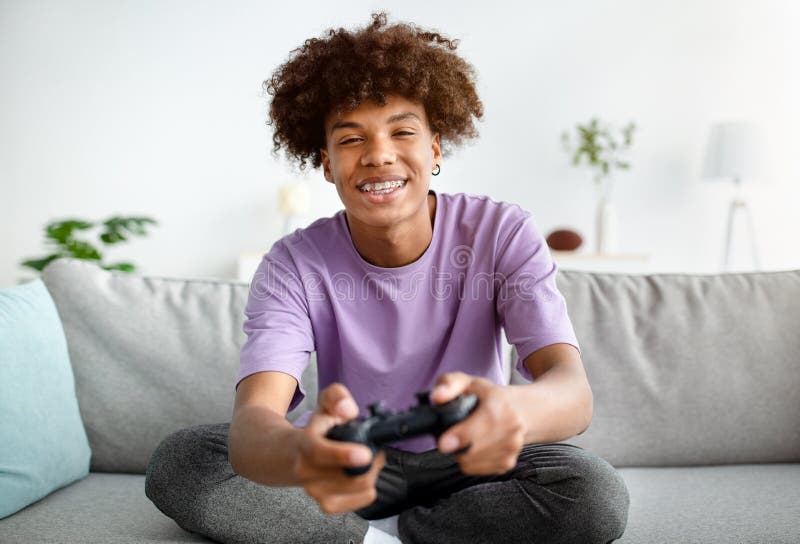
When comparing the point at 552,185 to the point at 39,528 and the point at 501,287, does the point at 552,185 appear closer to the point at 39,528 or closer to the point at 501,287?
the point at 501,287

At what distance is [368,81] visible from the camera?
4.46ft

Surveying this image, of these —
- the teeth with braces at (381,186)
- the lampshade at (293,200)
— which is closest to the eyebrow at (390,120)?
the teeth with braces at (381,186)

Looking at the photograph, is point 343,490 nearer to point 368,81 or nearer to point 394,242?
point 394,242

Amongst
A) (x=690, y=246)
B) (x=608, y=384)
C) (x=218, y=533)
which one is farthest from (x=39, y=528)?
(x=690, y=246)

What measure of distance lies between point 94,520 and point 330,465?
709 millimetres

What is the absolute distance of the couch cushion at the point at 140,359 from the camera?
1.60m

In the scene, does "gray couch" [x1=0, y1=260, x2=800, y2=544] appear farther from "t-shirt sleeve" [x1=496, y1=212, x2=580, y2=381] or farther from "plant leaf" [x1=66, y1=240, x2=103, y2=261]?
"plant leaf" [x1=66, y1=240, x2=103, y2=261]

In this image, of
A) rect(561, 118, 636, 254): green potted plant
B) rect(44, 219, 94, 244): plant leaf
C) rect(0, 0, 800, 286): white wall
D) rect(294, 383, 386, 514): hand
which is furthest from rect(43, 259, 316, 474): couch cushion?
rect(561, 118, 636, 254): green potted plant

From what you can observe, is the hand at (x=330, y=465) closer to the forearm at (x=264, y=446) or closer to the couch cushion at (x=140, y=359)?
the forearm at (x=264, y=446)

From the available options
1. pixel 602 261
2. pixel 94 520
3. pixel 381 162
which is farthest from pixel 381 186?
pixel 602 261

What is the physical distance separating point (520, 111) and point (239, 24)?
1.79 metres

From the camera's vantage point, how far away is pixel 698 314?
170cm

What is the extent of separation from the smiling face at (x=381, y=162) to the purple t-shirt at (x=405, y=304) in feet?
0.35

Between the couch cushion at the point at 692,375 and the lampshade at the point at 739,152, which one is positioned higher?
the lampshade at the point at 739,152
